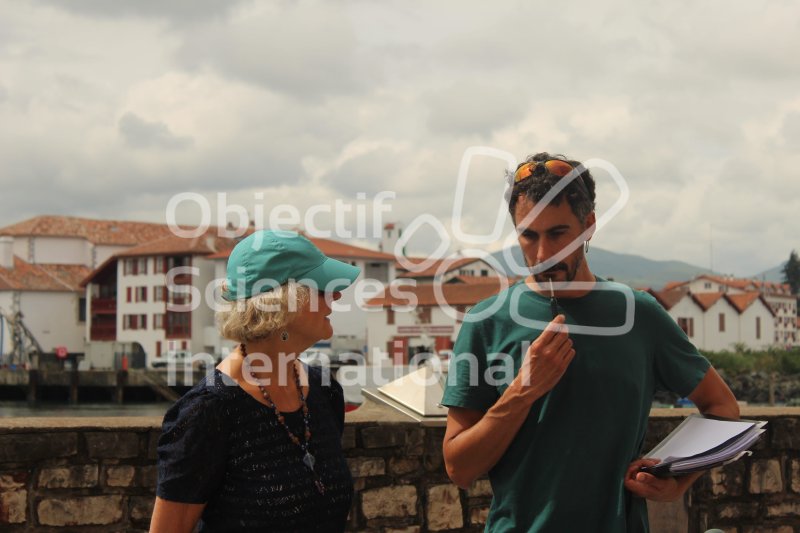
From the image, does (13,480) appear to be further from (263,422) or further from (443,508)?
(263,422)

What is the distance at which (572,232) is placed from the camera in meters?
2.51

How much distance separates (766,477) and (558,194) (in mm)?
3961

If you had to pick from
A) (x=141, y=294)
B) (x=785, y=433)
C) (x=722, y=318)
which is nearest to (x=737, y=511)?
(x=785, y=433)

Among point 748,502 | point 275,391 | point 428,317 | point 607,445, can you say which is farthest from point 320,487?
point 428,317

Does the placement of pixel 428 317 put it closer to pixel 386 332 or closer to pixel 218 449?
pixel 386 332

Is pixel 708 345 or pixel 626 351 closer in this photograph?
pixel 626 351

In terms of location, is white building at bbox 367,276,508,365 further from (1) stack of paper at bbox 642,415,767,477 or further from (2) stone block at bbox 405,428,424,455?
(1) stack of paper at bbox 642,415,767,477

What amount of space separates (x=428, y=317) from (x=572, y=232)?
2901 inches

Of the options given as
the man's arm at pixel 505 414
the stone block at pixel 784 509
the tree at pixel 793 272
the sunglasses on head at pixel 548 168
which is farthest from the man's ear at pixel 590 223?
the tree at pixel 793 272

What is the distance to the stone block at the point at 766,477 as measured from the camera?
5.78 meters

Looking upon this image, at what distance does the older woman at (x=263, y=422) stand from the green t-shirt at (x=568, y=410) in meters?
0.43

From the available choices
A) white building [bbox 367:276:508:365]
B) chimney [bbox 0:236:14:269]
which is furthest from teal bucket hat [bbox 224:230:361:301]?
chimney [bbox 0:236:14:269]

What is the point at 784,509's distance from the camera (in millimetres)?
5816

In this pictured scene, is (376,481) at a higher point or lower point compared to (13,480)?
lower
